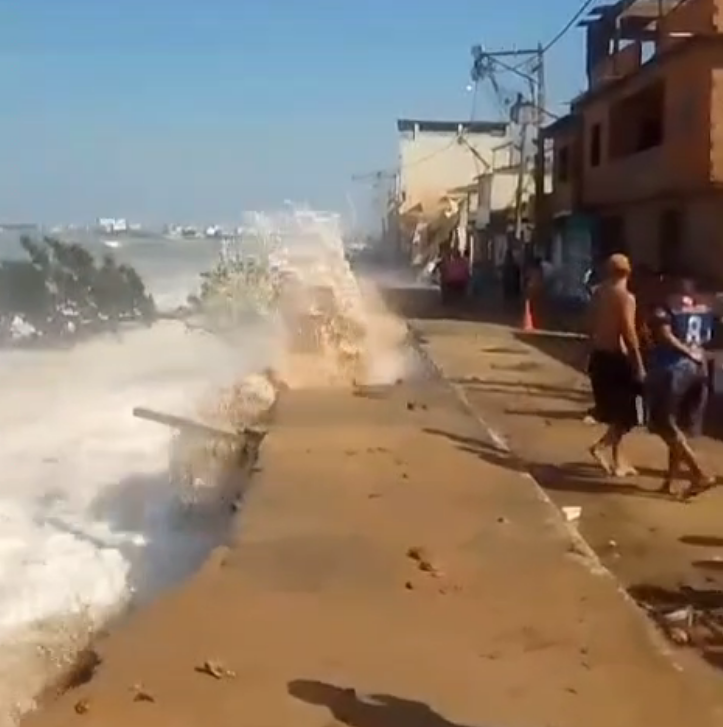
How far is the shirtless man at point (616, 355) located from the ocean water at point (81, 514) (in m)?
2.94

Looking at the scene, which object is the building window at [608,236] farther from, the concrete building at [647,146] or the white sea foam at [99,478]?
the white sea foam at [99,478]

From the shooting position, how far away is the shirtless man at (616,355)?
1012cm

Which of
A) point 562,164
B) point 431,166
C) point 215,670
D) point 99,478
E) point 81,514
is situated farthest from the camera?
point 431,166

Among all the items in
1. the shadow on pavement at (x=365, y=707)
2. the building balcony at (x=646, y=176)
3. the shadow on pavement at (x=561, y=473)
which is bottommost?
the shadow on pavement at (x=561, y=473)

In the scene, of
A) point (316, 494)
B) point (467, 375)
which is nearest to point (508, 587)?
point (316, 494)

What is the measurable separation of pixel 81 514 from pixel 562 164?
28.4m

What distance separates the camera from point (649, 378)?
992cm

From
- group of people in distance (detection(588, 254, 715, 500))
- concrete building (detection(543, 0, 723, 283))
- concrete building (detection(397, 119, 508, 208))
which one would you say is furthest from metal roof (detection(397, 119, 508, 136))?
group of people in distance (detection(588, 254, 715, 500))

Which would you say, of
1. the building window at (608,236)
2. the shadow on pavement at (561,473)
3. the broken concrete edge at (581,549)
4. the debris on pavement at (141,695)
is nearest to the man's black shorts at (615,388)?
the shadow on pavement at (561,473)

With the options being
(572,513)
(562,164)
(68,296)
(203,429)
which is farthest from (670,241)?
(68,296)

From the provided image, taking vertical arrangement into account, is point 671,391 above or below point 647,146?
below

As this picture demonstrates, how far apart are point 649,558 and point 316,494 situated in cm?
224

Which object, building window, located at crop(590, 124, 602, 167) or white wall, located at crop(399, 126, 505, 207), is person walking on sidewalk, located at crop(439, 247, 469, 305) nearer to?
building window, located at crop(590, 124, 602, 167)

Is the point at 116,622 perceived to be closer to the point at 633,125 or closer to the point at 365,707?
the point at 365,707
